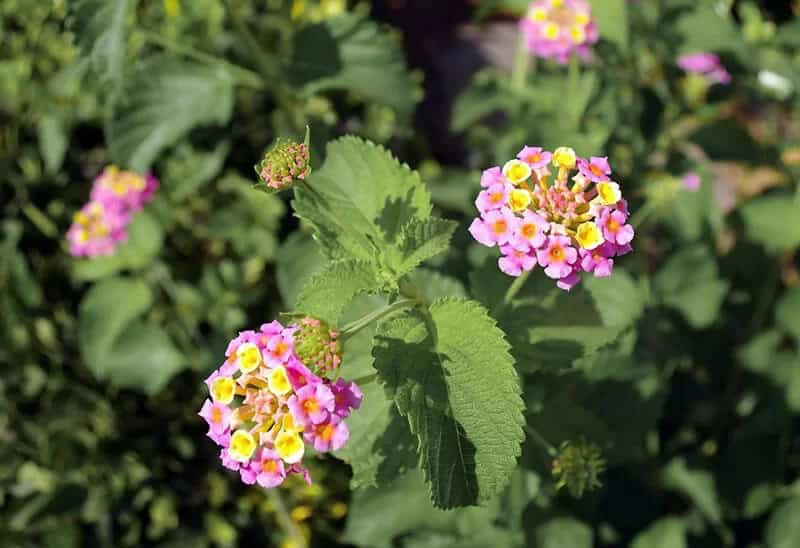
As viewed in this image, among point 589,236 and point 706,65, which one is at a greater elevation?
point 589,236

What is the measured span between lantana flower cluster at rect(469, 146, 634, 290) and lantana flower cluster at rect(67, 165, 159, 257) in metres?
1.38

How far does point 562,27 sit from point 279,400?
54.4 inches

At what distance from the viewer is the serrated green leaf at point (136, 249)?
2297mm

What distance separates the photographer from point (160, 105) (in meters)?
1.95

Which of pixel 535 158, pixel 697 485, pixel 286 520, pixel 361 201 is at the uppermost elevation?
pixel 535 158

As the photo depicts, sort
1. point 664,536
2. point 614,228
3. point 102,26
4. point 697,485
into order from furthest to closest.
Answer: point 697,485 < point 664,536 < point 102,26 < point 614,228

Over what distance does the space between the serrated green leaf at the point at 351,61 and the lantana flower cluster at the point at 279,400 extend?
922mm

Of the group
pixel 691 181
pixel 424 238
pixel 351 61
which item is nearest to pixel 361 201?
pixel 424 238

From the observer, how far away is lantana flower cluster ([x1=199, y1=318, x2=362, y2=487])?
1.03m

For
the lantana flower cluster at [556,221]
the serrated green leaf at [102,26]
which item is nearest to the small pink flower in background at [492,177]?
the lantana flower cluster at [556,221]

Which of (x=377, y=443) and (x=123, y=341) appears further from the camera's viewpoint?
(x=123, y=341)

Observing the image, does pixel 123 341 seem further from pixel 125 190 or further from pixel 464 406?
pixel 464 406

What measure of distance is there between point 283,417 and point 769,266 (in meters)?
1.73

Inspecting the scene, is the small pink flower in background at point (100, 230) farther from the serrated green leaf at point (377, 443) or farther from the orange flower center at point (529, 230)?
the orange flower center at point (529, 230)
